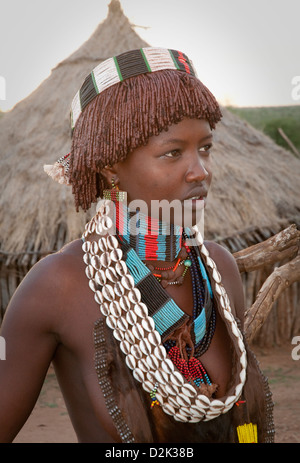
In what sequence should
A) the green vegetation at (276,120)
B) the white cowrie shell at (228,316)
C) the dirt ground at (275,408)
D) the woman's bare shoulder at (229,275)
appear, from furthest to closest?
the green vegetation at (276,120), the dirt ground at (275,408), the woman's bare shoulder at (229,275), the white cowrie shell at (228,316)

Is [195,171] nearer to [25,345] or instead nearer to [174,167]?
[174,167]

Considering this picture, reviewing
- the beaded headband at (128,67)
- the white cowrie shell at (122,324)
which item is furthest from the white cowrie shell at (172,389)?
the beaded headband at (128,67)

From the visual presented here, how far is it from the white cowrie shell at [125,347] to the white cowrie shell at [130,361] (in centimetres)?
1

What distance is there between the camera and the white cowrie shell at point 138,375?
5.43 feet

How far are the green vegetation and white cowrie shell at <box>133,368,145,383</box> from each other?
44.8 ft

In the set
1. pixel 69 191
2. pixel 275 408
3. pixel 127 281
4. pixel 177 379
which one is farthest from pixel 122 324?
pixel 69 191

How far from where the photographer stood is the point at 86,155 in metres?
1.69

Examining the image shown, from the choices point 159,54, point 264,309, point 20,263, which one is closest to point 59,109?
point 20,263

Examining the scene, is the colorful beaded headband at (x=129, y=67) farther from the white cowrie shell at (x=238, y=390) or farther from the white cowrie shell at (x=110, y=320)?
the white cowrie shell at (x=238, y=390)

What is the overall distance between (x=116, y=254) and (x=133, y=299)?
15 centimetres

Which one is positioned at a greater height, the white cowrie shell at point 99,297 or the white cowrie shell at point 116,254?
the white cowrie shell at point 116,254

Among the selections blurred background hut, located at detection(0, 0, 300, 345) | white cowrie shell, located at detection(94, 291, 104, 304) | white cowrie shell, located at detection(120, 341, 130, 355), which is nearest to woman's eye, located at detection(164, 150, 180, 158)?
white cowrie shell, located at detection(94, 291, 104, 304)
